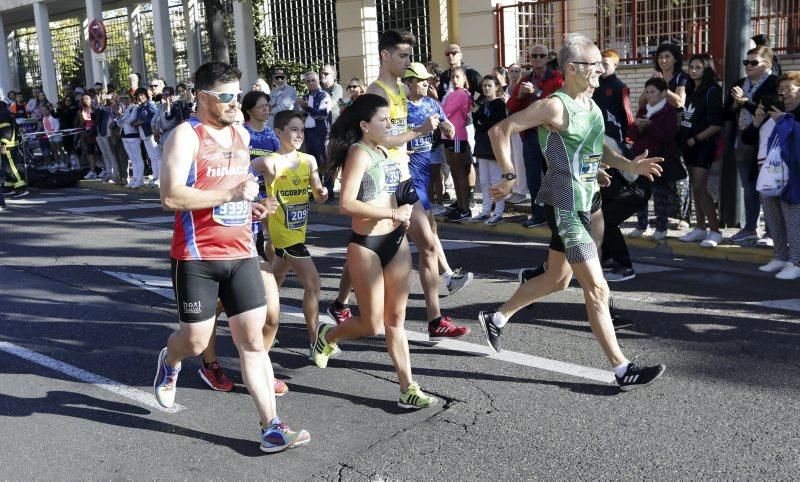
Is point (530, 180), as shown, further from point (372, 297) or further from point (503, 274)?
point (372, 297)

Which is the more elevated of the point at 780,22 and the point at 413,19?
the point at 413,19

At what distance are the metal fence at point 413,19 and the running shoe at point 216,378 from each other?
1471 centimetres

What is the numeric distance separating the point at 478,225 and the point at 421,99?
4.50 meters

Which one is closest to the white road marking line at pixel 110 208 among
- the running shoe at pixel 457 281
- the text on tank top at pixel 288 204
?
the running shoe at pixel 457 281

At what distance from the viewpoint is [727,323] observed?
22.5ft

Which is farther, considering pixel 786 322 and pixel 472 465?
pixel 786 322

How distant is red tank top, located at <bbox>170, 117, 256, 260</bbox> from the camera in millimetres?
4594

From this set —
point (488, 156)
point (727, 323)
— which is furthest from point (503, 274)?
point (488, 156)

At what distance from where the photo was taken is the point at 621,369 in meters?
5.36

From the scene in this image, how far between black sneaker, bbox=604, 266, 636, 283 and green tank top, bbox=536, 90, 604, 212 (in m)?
2.92

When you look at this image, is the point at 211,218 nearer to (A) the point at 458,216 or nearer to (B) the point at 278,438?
(B) the point at 278,438

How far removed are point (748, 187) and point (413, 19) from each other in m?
12.1

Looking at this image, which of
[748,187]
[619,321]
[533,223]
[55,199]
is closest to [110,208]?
[55,199]

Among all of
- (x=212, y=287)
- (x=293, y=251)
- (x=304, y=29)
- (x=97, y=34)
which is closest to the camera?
(x=212, y=287)
